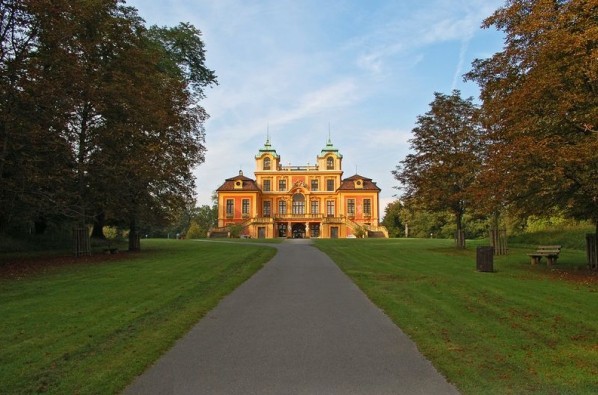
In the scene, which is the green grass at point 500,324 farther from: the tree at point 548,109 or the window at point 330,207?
the window at point 330,207

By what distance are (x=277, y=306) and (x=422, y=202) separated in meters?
24.2

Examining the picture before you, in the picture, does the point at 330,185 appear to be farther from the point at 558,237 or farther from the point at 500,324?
the point at 500,324

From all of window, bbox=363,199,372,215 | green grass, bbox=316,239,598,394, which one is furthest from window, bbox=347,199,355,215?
green grass, bbox=316,239,598,394

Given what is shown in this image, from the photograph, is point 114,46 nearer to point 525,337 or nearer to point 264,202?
point 525,337

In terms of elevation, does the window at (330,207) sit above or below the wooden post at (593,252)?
above

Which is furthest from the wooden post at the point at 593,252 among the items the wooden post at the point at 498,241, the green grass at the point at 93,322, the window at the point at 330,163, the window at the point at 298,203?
the window at the point at 330,163

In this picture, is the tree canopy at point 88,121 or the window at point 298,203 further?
the window at point 298,203

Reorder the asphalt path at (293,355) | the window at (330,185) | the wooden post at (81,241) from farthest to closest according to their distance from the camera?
the window at (330,185) → the wooden post at (81,241) → the asphalt path at (293,355)

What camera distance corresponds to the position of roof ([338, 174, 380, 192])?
89.0m

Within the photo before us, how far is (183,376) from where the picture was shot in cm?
604

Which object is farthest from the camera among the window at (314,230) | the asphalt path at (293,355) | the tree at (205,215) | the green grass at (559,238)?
the tree at (205,215)

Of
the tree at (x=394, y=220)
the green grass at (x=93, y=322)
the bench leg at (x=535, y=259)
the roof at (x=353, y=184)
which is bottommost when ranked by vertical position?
the green grass at (x=93, y=322)

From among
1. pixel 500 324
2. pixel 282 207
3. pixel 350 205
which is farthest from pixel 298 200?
pixel 500 324

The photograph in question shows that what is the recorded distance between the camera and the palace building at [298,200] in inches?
3376
